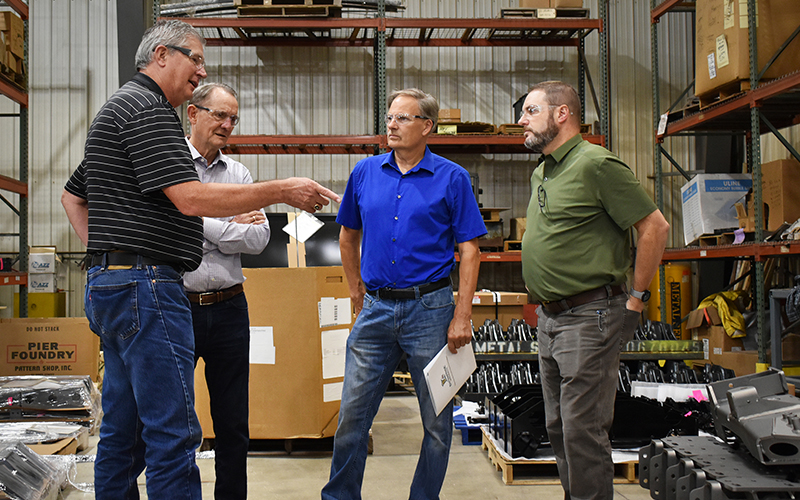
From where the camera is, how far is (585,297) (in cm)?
229

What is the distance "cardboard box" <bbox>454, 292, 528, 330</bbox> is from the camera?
251 inches

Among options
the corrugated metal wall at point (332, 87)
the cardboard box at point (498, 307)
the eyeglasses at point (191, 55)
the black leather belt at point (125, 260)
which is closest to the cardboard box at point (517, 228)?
the corrugated metal wall at point (332, 87)

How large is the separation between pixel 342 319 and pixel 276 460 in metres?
0.96

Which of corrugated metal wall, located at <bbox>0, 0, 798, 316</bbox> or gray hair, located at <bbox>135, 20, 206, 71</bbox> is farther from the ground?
corrugated metal wall, located at <bbox>0, 0, 798, 316</bbox>

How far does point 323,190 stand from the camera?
185 centimetres

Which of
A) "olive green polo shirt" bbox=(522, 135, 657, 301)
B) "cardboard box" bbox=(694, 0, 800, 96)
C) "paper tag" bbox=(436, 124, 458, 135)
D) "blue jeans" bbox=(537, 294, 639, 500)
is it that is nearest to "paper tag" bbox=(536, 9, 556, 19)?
"paper tag" bbox=(436, 124, 458, 135)

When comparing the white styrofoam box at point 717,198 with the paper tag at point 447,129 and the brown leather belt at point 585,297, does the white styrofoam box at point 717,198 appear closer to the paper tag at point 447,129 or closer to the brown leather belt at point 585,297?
the paper tag at point 447,129

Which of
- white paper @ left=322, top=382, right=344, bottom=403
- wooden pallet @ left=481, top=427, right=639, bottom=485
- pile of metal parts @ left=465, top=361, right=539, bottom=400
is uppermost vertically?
white paper @ left=322, top=382, right=344, bottom=403

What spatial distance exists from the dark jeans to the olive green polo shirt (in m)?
1.24

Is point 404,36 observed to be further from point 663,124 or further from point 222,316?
point 222,316

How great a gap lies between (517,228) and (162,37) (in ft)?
19.2

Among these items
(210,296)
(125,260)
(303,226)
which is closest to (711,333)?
(303,226)

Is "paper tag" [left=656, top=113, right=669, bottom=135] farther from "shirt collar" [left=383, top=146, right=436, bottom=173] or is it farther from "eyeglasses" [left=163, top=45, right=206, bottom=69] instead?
"eyeglasses" [left=163, top=45, right=206, bottom=69]

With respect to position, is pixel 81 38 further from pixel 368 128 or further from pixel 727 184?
pixel 727 184
